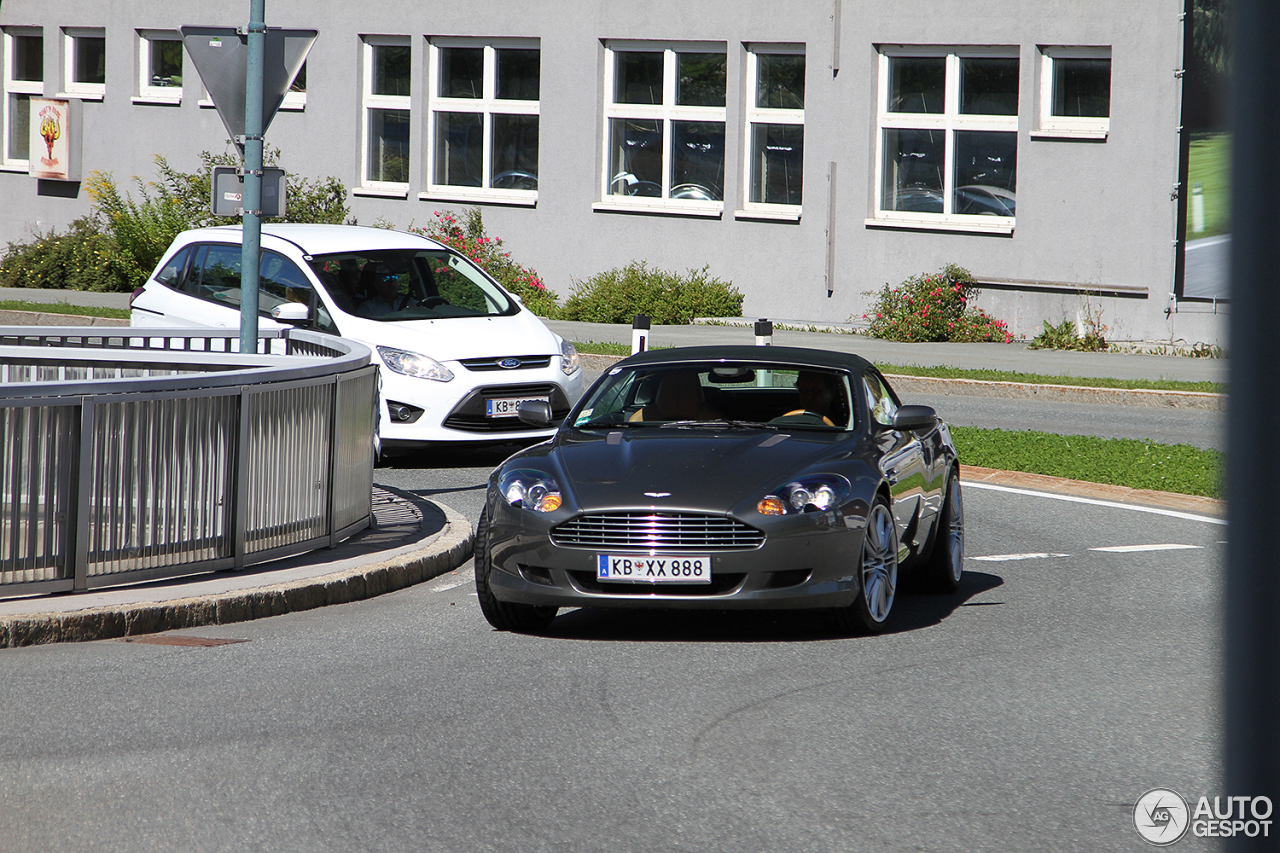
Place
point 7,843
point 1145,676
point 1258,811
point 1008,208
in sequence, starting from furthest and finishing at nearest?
point 1008,208 < point 1145,676 < point 7,843 < point 1258,811

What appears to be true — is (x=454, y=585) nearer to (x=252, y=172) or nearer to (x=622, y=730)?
(x=622, y=730)

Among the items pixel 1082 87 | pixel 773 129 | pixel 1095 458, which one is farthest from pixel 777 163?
pixel 1095 458

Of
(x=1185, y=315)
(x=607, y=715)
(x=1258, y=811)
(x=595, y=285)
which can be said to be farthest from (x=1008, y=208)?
(x=1258, y=811)

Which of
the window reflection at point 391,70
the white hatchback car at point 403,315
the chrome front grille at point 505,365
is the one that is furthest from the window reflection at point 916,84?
the chrome front grille at point 505,365

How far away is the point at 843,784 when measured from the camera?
498cm

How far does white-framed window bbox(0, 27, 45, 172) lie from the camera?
34.4 m

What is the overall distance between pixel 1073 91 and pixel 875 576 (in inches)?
736

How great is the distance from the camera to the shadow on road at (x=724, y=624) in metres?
7.30

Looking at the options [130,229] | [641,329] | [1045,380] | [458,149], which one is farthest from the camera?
[458,149]

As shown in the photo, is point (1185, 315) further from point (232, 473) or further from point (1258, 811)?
point (1258, 811)

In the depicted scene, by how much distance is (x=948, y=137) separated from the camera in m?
25.6

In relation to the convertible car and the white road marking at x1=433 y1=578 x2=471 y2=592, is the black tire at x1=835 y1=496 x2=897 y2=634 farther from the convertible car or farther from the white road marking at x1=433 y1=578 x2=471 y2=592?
the white road marking at x1=433 y1=578 x2=471 y2=592

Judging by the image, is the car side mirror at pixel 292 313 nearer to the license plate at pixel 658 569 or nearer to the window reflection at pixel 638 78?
the license plate at pixel 658 569

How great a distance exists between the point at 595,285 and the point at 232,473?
62.3ft
